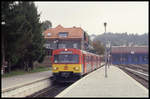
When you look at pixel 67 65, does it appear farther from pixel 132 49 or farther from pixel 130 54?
pixel 130 54

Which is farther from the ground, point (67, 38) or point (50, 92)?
point (67, 38)

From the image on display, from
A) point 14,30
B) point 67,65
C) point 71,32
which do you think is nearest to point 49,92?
point 67,65

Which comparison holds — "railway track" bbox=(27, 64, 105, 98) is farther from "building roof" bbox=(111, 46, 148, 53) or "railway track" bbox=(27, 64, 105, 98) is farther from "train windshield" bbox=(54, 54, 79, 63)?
"building roof" bbox=(111, 46, 148, 53)

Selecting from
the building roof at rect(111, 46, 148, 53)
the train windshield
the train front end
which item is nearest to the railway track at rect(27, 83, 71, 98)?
the train front end

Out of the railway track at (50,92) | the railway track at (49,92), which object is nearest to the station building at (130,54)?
the railway track at (50,92)

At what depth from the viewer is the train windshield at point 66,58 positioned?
23.5m

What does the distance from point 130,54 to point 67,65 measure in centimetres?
6722

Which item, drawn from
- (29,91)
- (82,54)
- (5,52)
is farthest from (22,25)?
(29,91)

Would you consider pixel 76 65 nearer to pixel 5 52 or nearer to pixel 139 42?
pixel 5 52

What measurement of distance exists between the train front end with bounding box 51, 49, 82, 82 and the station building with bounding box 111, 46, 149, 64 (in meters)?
61.2

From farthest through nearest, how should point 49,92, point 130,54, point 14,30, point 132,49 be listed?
1. point 130,54
2. point 132,49
3. point 14,30
4. point 49,92

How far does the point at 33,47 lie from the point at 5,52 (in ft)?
21.3

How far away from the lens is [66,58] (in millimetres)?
23672

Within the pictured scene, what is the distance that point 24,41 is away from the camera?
27.6 meters
